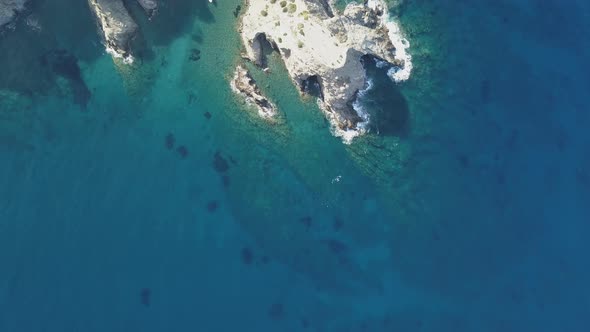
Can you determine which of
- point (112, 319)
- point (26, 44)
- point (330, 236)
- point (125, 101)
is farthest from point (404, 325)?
point (26, 44)

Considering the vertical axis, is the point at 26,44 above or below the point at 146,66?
below

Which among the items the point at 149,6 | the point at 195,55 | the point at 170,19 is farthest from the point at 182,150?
the point at 149,6

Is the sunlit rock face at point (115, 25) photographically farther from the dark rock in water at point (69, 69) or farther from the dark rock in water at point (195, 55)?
the dark rock in water at point (195, 55)

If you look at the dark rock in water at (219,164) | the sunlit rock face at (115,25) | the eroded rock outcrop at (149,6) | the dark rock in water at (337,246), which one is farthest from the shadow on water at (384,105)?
the sunlit rock face at (115,25)

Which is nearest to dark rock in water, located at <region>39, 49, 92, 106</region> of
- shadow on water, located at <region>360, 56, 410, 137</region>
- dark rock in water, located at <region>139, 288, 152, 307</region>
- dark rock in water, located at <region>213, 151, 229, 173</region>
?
dark rock in water, located at <region>213, 151, 229, 173</region>

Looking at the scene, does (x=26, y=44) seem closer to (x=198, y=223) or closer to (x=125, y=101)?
(x=125, y=101)

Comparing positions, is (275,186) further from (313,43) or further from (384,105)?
(313,43)

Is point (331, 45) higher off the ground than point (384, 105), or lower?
lower
